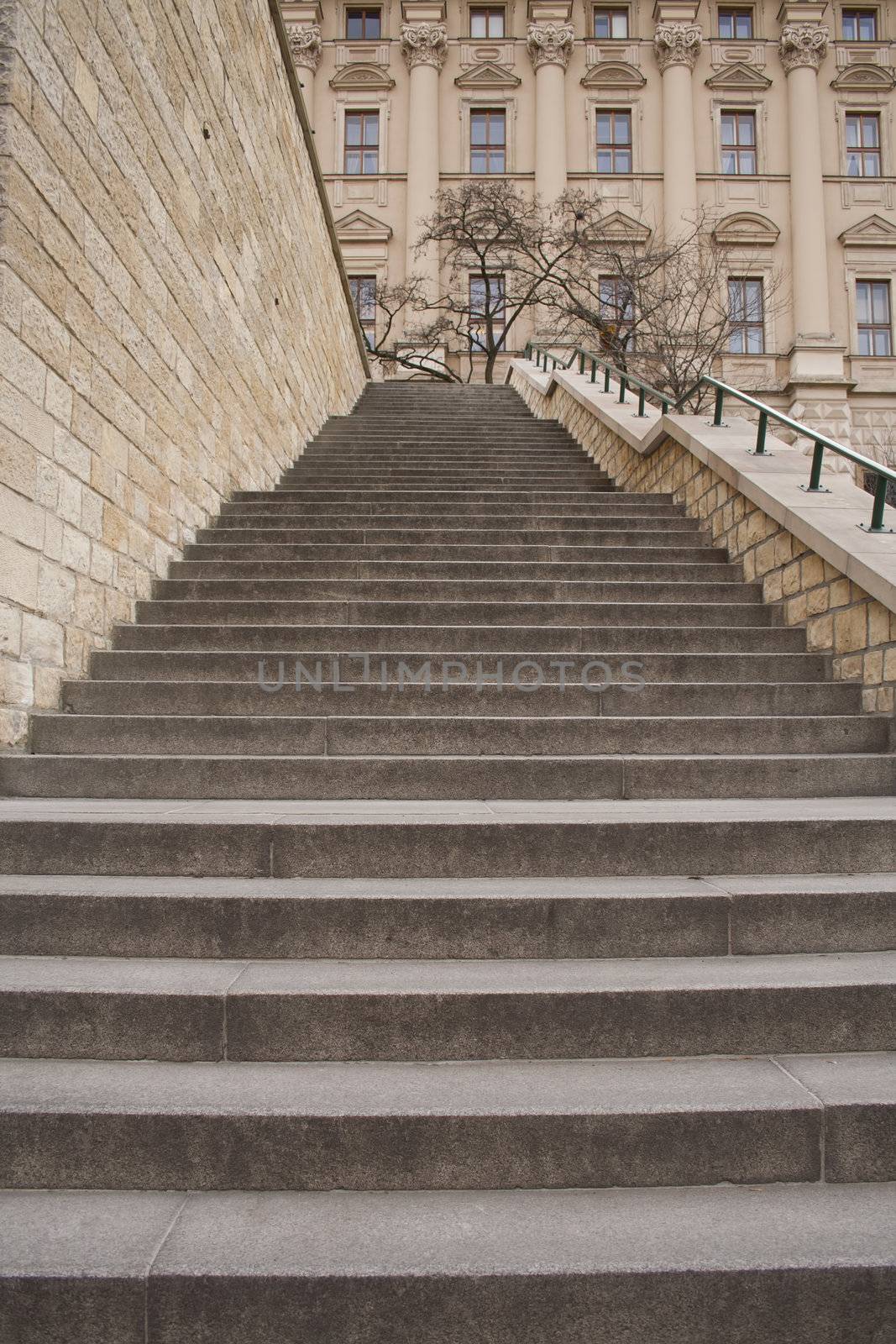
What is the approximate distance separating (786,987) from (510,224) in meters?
22.6

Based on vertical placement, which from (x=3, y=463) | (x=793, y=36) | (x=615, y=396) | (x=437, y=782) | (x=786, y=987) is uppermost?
(x=793, y=36)

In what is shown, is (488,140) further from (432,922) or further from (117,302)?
(432,922)

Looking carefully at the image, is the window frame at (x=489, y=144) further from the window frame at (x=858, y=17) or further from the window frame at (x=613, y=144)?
the window frame at (x=858, y=17)

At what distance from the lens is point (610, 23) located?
29.6m

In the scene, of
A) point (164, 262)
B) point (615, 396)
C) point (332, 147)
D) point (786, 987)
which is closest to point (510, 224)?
point (332, 147)

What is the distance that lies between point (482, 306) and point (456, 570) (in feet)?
68.3

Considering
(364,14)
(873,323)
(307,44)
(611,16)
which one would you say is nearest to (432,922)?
(873,323)

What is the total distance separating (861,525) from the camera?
207 inches

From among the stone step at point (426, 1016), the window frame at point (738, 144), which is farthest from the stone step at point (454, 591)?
the window frame at point (738, 144)

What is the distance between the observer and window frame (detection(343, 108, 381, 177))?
94.9 feet

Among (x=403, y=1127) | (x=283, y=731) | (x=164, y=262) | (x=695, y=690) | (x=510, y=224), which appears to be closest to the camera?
(x=403, y=1127)

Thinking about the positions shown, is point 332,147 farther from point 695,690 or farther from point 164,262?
point 695,690

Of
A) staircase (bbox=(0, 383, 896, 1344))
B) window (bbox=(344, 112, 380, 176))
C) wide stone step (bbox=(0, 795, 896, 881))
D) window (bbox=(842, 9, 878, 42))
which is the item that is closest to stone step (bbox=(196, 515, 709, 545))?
staircase (bbox=(0, 383, 896, 1344))

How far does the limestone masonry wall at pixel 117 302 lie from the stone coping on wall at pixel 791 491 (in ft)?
12.7
